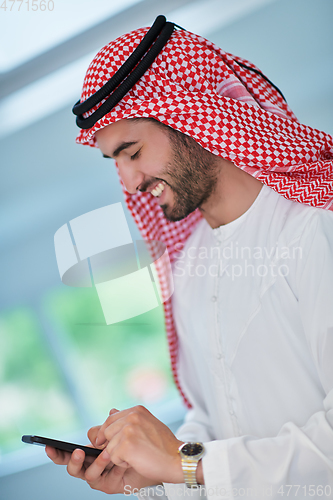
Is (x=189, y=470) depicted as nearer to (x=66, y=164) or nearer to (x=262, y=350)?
(x=262, y=350)

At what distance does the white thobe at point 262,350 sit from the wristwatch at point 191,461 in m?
0.02

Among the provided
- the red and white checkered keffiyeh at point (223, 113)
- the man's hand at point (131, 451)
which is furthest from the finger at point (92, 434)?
the red and white checkered keffiyeh at point (223, 113)

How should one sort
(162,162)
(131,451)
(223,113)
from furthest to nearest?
(162,162) < (223,113) < (131,451)

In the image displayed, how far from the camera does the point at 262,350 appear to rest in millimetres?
971

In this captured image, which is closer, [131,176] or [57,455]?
[57,455]

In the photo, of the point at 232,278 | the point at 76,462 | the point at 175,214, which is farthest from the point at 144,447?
the point at 175,214

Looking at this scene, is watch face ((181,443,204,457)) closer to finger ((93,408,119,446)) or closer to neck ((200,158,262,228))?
finger ((93,408,119,446))

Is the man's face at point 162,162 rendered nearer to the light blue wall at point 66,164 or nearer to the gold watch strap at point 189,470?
the light blue wall at point 66,164

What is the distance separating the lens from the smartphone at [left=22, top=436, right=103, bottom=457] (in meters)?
0.76

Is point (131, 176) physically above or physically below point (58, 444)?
above

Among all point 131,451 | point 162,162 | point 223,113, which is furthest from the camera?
point 162,162

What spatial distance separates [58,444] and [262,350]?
49 centimetres

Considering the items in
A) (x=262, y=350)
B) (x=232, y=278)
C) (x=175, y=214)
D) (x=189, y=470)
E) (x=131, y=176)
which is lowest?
(x=189, y=470)

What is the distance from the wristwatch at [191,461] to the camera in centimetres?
79
